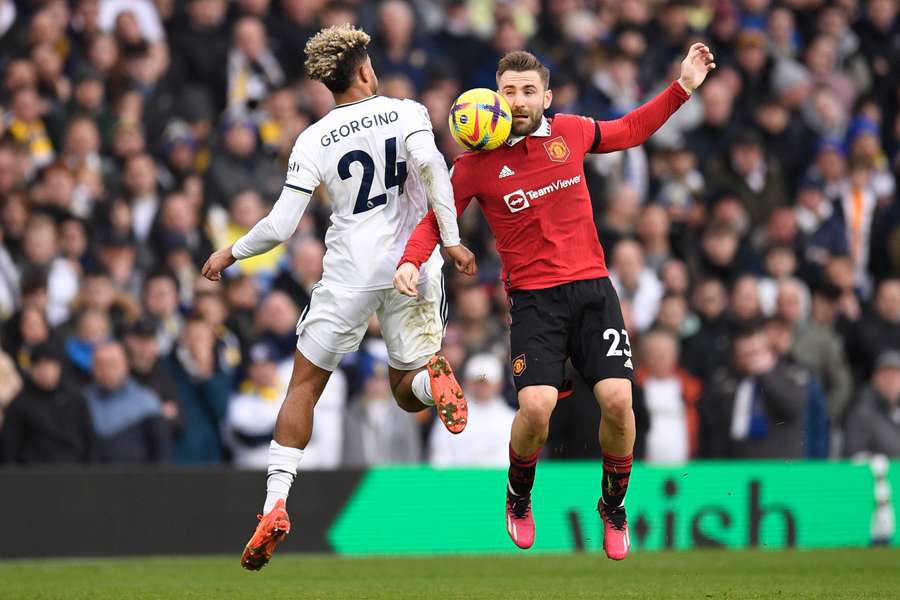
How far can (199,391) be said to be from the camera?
13.7 m

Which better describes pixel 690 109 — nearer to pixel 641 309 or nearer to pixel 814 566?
pixel 641 309

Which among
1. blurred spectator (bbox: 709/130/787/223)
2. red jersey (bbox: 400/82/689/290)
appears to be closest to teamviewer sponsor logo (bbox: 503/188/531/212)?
red jersey (bbox: 400/82/689/290)

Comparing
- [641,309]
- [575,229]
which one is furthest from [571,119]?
[641,309]

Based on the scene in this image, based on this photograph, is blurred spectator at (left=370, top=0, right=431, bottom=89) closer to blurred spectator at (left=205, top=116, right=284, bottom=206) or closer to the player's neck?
blurred spectator at (left=205, top=116, right=284, bottom=206)

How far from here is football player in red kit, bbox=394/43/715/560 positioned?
29.3 ft

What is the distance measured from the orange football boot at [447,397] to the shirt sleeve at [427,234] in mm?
595

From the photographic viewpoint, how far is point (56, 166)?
14148 millimetres

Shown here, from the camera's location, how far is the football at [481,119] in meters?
8.71

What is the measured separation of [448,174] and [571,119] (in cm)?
80

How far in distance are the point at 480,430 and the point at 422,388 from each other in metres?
4.91

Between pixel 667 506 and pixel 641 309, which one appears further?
pixel 641 309

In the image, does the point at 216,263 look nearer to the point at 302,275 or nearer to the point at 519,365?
the point at 519,365

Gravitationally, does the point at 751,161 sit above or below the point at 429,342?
above

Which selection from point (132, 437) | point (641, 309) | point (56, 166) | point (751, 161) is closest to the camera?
point (132, 437)
